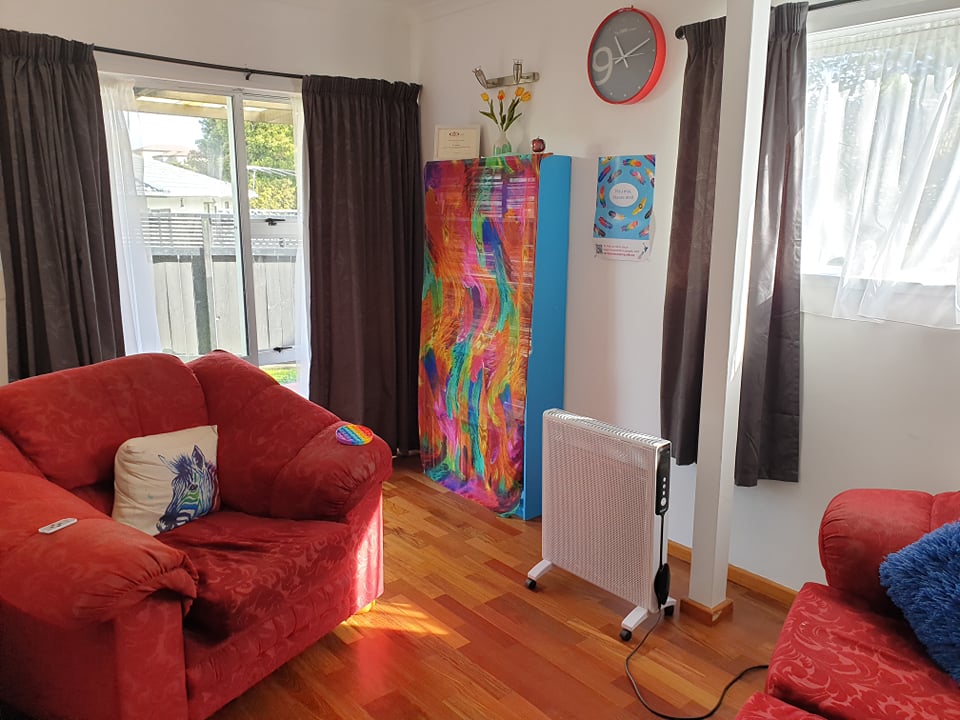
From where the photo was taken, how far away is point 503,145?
11.1 ft

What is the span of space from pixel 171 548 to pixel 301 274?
2252 mm

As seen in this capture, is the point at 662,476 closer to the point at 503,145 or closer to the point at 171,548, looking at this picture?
the point at 171,548

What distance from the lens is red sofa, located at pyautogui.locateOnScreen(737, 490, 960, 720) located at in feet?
4.87

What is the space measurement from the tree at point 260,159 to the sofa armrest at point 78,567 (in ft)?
6.93

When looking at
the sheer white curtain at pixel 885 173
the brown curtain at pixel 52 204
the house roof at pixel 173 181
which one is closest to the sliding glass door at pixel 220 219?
the house roof at pixel 173 181

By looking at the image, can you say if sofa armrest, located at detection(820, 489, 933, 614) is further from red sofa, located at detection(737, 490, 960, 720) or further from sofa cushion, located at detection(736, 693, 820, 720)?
sofa cushion, located at detection(736, 693, 820, 720)

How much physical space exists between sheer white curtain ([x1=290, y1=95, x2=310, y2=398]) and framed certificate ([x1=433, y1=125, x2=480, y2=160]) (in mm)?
684

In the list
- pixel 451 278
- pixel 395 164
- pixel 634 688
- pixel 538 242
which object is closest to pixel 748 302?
pixel 538 242

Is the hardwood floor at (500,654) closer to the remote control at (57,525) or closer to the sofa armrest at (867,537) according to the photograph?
the sofa armrest at (867,537)

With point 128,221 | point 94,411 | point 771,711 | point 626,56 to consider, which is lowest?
point 771,711

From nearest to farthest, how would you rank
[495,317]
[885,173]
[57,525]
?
[57,525], [885,173], [495,317]

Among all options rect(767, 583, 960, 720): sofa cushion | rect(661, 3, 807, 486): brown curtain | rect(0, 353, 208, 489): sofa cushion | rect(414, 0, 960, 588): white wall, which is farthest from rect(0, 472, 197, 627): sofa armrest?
rect(414, 0, 960, 588): white wall

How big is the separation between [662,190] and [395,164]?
1557 mm

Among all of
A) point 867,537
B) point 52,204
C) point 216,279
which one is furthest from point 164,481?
point 867,537
